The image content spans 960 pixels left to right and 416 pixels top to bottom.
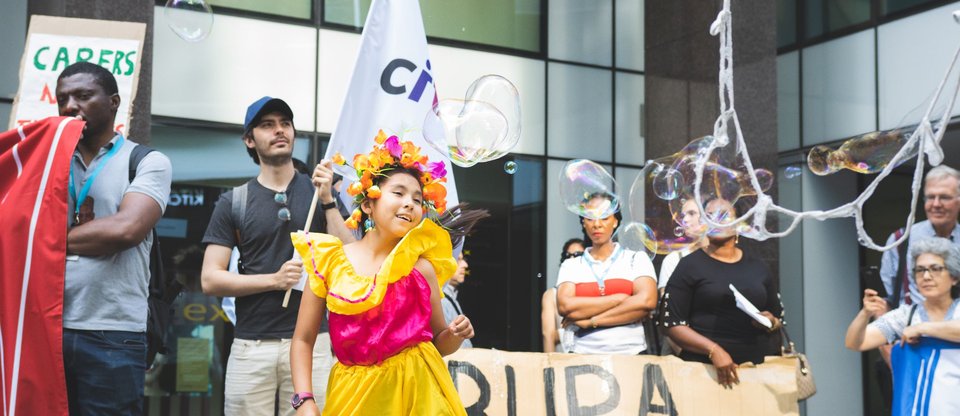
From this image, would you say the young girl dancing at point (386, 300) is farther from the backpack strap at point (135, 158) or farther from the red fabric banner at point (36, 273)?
the red fabric banner at point (36, 273)

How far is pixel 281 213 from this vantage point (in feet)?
17.9

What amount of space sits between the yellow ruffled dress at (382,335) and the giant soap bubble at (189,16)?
128 inches

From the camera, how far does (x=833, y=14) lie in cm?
1240

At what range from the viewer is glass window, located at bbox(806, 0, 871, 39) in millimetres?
12102

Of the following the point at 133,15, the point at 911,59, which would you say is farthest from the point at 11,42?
the point at 911,59

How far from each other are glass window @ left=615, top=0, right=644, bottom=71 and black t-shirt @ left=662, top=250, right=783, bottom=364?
5.33 metres

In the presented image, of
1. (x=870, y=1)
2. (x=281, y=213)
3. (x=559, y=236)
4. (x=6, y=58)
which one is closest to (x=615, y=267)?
(x=281, y=213)

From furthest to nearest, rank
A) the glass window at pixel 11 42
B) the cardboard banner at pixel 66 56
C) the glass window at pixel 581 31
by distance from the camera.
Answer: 1. the glass window at pixel 581 31
2. the glass window at pixel 11 42
3. the cardboard banner at pixel 66 56

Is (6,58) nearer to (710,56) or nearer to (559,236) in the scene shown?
(559,236)

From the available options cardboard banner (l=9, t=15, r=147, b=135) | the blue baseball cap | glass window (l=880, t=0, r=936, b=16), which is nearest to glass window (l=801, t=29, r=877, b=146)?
glass window (l=880, t=0, r=936, b=16)

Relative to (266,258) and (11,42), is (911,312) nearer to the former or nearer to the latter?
(266,258)

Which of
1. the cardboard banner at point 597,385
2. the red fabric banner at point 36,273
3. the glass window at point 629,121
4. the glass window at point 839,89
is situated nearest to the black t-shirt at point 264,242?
the red fabric banner at point 36,273

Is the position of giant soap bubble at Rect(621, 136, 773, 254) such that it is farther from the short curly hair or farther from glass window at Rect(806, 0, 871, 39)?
glass window at Rect(806, 0, 871, 39)

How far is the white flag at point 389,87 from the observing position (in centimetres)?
639
